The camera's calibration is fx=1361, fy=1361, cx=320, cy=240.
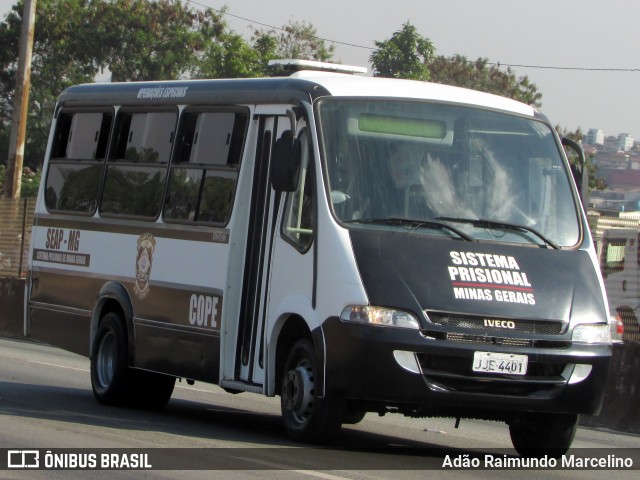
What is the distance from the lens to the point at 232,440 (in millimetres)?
10016

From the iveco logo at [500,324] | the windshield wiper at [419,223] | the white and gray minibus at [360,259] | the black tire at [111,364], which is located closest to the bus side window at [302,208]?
the white and gray minibus at [360,259]

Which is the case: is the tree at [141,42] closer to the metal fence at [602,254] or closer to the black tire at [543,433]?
the metal fence at [602,254]

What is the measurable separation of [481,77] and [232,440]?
6739cm

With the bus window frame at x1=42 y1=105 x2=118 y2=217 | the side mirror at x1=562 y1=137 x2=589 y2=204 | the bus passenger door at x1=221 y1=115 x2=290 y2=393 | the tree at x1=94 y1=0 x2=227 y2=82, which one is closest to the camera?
the bus passenger door at x1=221 y1=115 x2=290 y2=393

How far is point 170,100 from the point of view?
40.3 ft

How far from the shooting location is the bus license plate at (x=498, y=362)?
9023 mm

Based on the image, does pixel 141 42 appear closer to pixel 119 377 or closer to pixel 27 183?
pixel 27 183

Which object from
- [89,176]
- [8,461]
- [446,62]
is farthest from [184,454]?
[446,62]

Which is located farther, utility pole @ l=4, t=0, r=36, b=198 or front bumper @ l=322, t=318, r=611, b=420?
utility pole @ l=4, t=0, r=36, b=198

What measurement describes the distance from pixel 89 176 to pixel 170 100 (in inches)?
60.5

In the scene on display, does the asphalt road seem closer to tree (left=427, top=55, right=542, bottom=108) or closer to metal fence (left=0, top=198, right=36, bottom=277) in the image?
metal fence (left=0, top=198, right=36, bottom=277)

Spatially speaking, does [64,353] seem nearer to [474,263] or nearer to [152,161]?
[152,161]

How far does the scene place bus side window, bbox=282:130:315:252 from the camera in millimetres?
9781

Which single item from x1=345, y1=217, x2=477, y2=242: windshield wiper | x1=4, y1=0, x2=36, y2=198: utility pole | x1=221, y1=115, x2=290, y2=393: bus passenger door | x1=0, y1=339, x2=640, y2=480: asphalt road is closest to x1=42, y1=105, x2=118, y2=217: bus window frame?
x1=0, y1=339, x2=640, y2=480: asphalt road
